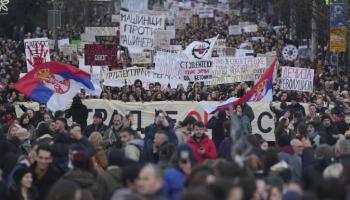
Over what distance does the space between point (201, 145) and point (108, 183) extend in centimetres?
328

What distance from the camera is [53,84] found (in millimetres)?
19312

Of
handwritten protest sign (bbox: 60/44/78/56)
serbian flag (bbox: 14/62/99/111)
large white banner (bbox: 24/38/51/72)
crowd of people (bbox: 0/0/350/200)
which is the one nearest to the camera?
crowd of people (bbox: 0/0/350/200)

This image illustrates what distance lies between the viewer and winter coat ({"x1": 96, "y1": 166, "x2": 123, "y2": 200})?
10617 mm

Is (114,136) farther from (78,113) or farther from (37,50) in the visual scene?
(37,50)

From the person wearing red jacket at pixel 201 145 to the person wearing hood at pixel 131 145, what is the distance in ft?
2.37

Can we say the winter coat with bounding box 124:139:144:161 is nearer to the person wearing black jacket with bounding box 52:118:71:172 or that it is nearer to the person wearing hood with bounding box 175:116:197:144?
the person wearing black jacket with bounding box 52:118:71:172

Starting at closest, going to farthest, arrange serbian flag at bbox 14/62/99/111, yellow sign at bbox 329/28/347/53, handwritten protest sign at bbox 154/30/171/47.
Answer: serbian flag at bbox 14/62/99/111
handwritten protest sign at bbox 154/30/171/47
yellow sign at bbox 329/28/347/53

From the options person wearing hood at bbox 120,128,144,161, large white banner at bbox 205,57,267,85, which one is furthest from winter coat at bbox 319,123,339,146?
large white banner at bbox 205,57,267,85

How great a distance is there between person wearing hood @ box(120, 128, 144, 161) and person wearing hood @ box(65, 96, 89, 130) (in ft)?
17.9

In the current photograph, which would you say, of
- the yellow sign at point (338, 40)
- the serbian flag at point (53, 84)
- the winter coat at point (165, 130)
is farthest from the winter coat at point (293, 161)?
the yellow sign at point (338, 40)

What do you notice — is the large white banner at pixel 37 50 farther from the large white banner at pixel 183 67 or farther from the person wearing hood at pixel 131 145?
the person wearing hood at pixel 131 145

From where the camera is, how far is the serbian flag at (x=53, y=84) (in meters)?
19.1

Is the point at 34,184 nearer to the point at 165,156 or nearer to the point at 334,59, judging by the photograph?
the point at 165,156

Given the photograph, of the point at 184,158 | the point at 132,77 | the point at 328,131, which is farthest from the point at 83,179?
the point at 132,77
